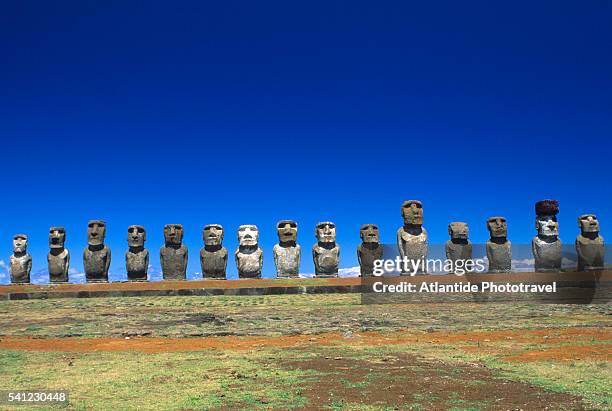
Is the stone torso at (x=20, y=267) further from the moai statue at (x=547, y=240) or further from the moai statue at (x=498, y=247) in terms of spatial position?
the moai statue at (x=547, y=240)

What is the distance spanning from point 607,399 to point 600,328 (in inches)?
317

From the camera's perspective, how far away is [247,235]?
31.0 metres

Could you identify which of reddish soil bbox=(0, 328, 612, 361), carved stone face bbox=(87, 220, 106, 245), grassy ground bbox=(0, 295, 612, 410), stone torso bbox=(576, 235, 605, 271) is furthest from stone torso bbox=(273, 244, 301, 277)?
reddish soil bbox=(0, 328, 612, 361)

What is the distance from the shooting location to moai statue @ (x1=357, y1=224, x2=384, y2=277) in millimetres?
30484

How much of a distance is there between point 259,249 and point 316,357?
2063 cm

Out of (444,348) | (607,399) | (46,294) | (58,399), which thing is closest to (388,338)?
(444,348)

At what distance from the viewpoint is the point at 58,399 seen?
7.60m

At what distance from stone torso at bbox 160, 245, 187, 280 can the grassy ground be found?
11.1 m

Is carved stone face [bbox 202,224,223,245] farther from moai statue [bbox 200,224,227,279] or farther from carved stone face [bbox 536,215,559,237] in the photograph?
carved stone face [bbox 536,215,559,237]

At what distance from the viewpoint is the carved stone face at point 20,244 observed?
104ft

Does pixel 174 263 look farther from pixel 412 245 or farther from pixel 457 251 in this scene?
pixel 457 251

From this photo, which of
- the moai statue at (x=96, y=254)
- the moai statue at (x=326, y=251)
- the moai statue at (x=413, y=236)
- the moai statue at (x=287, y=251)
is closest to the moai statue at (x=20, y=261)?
the moai statue at (x=96, y=254)

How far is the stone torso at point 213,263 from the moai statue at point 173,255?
98 cm

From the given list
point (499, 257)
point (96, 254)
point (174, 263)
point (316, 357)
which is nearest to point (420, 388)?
point (316, 357)
